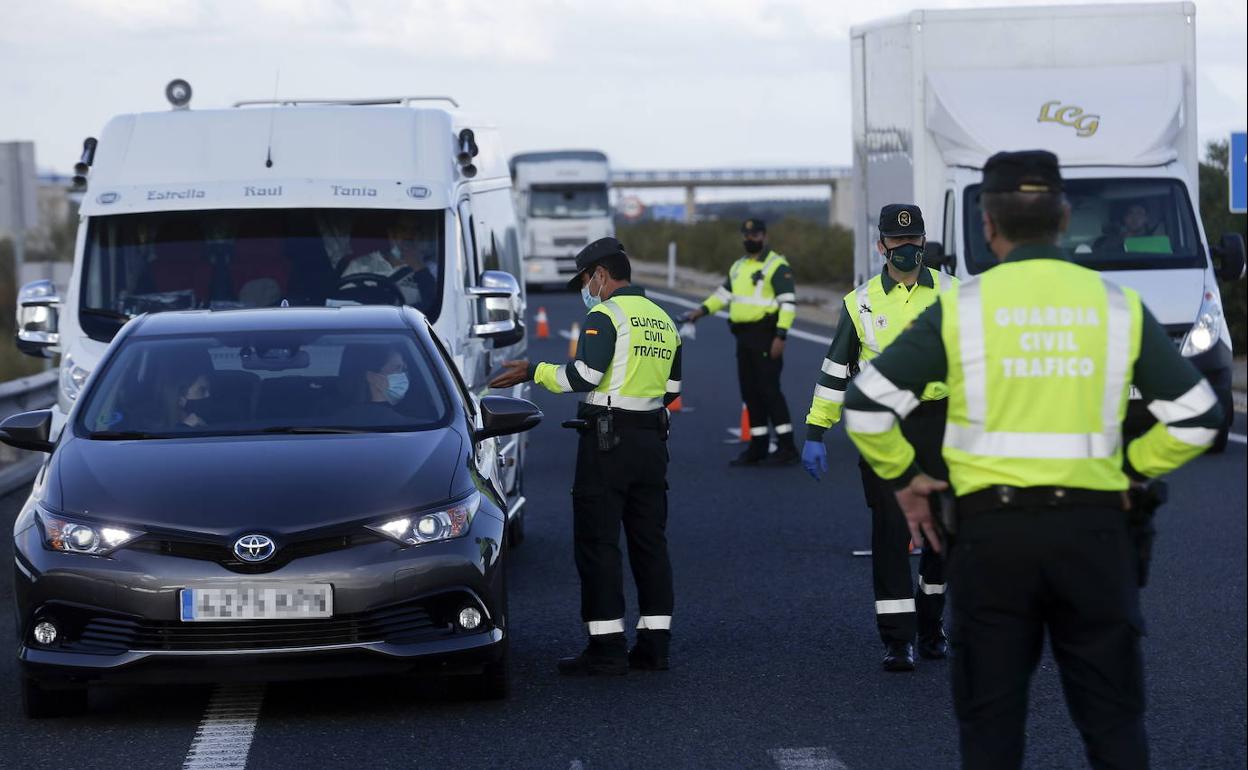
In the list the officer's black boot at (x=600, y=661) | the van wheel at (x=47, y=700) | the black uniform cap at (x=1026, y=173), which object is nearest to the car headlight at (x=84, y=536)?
the van wheel at (x=47, y=700)

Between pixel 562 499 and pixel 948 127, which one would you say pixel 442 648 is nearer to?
pixel 562 499

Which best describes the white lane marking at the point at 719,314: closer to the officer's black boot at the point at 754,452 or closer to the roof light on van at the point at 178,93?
the officer's black boot at the point at 754,452

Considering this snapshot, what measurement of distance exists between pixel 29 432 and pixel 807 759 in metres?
3.35

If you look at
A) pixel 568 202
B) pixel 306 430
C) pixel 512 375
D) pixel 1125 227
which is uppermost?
pixel 568 202

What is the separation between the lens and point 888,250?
27.6 feet

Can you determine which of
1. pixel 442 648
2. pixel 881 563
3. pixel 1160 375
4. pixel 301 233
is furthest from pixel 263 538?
pixel 301 233

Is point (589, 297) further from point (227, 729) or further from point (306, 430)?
point (227, 729)

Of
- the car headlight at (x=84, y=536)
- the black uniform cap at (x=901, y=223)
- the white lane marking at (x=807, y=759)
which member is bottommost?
the white lane marking at (x=807, y=759)

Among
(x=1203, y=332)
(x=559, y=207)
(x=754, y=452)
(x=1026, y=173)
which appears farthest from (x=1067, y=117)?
(x=559, y=207)

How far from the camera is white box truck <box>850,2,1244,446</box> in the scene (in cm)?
1504

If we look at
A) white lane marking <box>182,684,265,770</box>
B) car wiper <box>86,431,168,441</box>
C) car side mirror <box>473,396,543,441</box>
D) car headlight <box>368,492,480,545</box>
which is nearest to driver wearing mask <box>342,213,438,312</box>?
car side mirror <box>473,396,543,441</box>

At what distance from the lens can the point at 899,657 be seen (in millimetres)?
8031

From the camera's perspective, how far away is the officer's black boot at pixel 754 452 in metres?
15.4

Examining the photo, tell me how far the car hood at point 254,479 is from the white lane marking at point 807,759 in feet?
5.21
